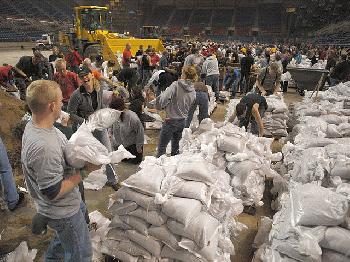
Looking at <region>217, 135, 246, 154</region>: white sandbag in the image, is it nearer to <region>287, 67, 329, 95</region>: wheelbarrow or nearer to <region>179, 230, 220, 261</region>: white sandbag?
<region>179, 230, 220, 261</region>: white sandbag

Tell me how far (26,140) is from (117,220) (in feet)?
3.97

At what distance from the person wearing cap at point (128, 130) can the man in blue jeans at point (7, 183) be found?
1427 mm

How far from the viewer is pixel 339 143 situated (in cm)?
315

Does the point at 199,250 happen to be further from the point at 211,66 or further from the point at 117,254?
the point at 211,66

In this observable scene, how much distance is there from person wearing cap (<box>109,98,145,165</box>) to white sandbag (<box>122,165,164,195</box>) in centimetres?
143

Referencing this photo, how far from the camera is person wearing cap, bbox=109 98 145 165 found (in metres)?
3.50

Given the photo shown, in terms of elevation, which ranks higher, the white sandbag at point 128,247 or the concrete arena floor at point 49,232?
the white sandbag at point 128,247

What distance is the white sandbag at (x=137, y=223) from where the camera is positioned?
2.17 m

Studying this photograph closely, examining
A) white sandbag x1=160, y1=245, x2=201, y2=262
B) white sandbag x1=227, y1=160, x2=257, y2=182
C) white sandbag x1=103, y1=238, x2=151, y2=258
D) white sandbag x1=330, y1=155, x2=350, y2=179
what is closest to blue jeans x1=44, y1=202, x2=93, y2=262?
white sandbag x1=103, y1=238, x2=151, y2=258

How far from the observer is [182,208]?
2043 millimetres

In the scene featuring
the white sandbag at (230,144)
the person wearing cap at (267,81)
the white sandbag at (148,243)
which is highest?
the person wearing cap at (267,81)

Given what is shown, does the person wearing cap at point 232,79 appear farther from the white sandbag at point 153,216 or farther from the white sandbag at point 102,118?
the white sandbag at point 153,216

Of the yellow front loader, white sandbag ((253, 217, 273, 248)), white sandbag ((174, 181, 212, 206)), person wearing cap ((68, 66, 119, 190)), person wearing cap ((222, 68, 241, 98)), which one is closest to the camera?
white sandbag ((174, 181, 212, 206))

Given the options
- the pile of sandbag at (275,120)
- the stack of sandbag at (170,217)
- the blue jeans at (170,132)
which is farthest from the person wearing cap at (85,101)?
the pile of sandbag at (275,120)
